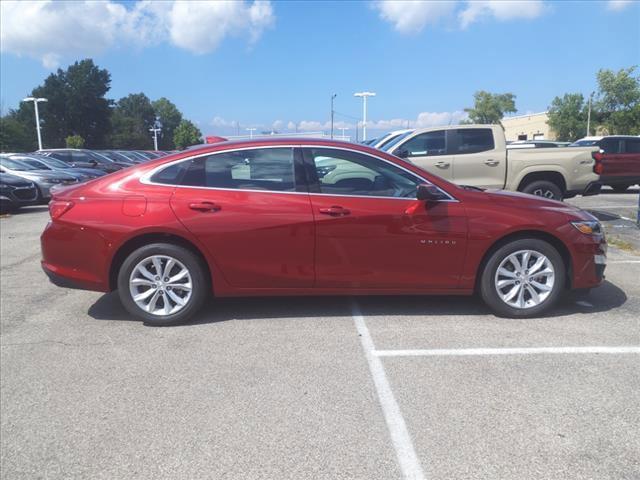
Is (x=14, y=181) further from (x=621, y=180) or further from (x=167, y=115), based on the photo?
(x=167, y=115)

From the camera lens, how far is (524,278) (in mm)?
4645

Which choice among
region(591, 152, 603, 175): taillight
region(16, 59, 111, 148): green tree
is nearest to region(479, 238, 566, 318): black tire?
region(591, 152, 603, 175): taillight

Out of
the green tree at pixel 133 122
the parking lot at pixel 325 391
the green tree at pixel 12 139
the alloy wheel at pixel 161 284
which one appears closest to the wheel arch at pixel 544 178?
the parking lot at pixel 325 391

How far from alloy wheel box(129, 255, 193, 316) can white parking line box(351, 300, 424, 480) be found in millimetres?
1618

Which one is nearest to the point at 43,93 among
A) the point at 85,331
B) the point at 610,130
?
the point at 610,130

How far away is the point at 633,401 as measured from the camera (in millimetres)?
3227

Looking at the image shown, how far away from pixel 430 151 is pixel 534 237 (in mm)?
4970

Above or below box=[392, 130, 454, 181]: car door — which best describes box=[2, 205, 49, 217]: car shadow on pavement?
below

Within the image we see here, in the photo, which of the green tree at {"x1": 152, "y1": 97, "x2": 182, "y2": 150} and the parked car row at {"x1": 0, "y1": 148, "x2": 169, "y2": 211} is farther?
the green tree at {"x1": 152, "y1": 97, "x2": 182, "y2": 150}

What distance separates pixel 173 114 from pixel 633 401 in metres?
148

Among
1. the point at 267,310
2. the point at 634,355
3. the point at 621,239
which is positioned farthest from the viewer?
the point at 621,239

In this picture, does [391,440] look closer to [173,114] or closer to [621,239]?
[621,239]

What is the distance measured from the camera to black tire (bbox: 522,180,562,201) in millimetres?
9336

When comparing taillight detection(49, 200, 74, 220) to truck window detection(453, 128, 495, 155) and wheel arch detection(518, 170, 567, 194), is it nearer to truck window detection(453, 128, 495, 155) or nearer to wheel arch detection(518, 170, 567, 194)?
truck window detection(453, 128, 495, 155)
